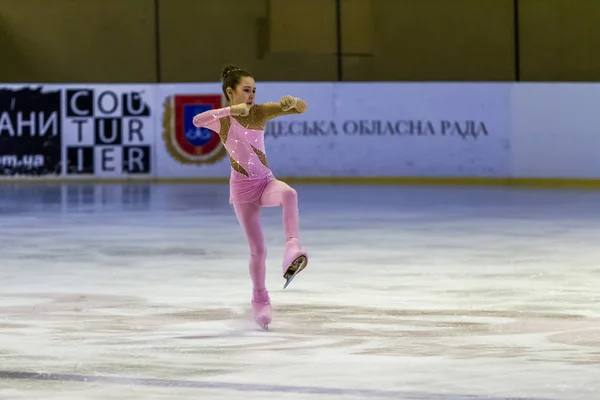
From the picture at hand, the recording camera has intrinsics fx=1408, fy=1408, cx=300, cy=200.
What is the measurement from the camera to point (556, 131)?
17469 millimetres

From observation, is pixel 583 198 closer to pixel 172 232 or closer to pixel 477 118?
Result: pixel 477 118

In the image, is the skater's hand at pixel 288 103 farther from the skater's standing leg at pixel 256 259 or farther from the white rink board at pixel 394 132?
the white rink board at pixel 394 132

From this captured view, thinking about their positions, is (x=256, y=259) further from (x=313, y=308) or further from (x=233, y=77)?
(x=233, y=77)

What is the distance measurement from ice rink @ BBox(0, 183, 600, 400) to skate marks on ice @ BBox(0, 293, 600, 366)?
10mm

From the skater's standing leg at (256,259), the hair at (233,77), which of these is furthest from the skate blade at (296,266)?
the hair at (233,77)

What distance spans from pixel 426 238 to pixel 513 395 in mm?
6044

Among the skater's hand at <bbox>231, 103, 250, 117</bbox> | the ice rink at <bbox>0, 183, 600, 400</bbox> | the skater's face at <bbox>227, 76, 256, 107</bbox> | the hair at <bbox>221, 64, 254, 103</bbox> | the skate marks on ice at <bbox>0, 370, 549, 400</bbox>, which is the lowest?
the ice rink at <bbox>0, 183, 600, 400</bbox>

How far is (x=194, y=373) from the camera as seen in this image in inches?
207

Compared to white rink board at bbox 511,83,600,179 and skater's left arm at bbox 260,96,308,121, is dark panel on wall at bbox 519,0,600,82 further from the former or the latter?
skater's left arm at bbox 260,96,308,121

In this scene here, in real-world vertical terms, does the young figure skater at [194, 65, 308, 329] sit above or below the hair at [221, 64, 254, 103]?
below

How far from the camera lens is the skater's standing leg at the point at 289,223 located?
233 inches

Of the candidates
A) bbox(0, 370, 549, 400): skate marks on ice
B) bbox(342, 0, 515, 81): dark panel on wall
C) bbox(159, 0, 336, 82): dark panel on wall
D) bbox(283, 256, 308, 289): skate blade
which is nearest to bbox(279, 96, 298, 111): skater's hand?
bbox(283, 256, 308, 289): skate blade

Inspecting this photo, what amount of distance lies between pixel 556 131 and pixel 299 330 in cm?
1169

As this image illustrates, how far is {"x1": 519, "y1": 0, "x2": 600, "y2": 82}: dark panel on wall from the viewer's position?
17656mm
